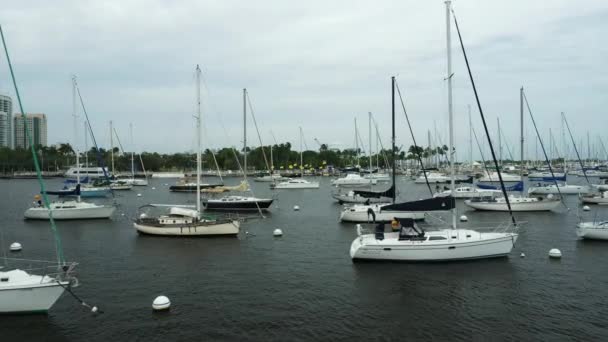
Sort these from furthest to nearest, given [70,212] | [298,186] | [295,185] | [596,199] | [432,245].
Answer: [298,186] → [295,185] → [596,199] → [70,212] → [432,245]

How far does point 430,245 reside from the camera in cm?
2898

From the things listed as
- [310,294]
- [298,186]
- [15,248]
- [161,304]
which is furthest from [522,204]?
[298,186]

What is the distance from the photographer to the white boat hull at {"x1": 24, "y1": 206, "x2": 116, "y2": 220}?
53312 mm

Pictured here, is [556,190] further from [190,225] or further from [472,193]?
[190,225]

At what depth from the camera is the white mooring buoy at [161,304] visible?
21688mm

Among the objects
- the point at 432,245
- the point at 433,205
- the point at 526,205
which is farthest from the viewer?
the point at 526,205

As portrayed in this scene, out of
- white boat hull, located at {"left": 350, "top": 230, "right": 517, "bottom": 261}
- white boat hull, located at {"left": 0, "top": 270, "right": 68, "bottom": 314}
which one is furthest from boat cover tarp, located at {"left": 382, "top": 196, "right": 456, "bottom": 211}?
white boat hull, located at {"left": 0, "top": 270, "right": 68, "bottom": 314}

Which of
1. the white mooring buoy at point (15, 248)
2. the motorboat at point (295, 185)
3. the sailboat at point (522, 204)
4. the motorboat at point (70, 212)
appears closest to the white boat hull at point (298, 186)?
the motorboat at point (295, 185)

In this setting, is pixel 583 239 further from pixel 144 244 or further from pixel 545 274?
pixel 144 244

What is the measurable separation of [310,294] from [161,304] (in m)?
7.55

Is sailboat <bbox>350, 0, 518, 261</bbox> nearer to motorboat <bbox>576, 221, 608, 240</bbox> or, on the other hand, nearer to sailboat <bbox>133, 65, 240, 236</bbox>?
motorboat <bbox>576, 221, 608, 240</bbox>

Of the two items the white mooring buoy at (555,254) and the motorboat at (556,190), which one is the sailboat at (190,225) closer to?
the white mooring buoy at (555,254)

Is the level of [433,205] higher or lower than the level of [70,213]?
higher

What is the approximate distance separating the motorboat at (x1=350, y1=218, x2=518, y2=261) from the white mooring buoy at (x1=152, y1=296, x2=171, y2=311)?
1282cm
